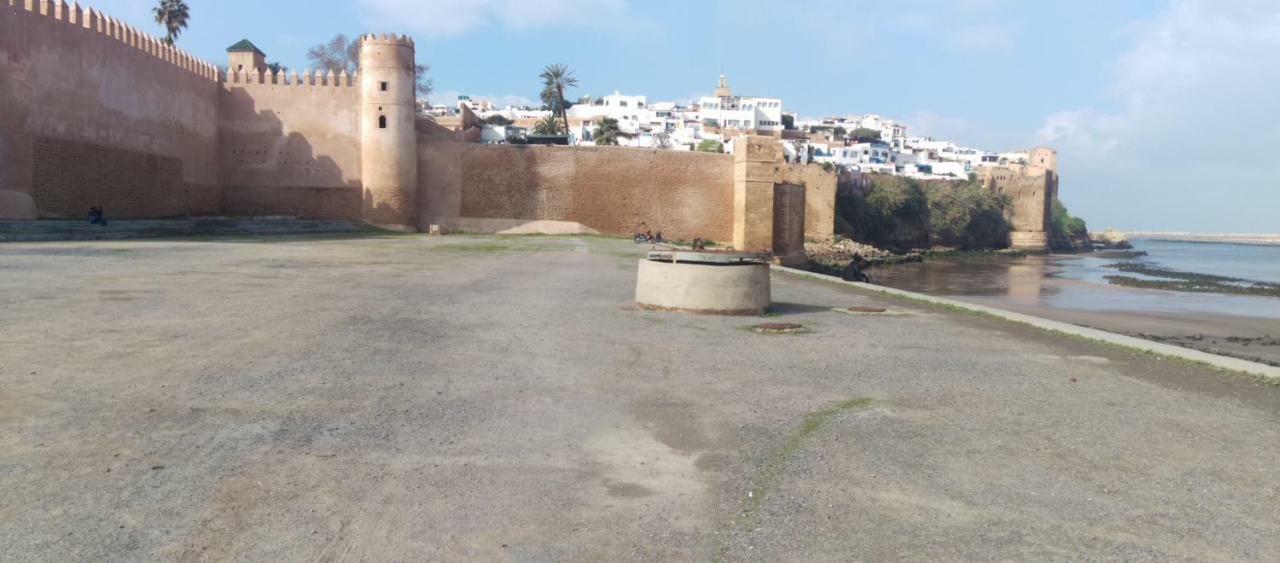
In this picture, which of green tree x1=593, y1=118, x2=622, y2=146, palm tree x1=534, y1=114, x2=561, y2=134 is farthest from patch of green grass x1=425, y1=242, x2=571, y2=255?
palm tree x1=534, y1=114, x2=561, y2=134

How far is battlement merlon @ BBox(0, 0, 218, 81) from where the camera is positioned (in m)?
19.9

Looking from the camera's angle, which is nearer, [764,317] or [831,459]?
[831,459]

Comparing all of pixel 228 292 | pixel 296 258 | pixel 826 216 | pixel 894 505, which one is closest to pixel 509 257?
pixel 296 258

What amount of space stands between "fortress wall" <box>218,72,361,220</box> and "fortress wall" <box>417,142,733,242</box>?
9.87 feet

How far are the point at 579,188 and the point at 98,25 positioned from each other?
16.9 m

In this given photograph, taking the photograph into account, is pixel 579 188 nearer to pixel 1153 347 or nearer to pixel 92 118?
pixel 92 118

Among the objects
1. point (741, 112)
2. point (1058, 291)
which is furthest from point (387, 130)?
point (741, 112)

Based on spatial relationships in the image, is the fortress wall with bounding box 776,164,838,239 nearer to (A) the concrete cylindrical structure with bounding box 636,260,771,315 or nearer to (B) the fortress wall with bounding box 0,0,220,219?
(B) the fortress wall with bounding box 0,0,220,219

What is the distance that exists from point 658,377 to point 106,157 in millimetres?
21996

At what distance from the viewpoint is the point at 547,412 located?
4.98 m

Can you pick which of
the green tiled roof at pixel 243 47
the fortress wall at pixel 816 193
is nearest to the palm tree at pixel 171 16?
the green tiled roof at pixel 243 47

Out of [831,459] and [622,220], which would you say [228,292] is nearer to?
[831,459]

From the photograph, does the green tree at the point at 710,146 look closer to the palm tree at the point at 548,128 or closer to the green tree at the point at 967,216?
the palm tree at the point at 548,128

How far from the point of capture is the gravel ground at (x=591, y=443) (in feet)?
10.7
